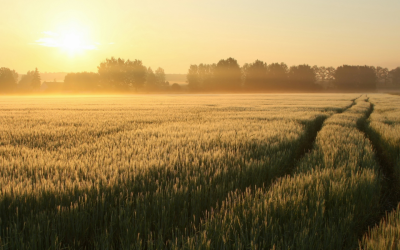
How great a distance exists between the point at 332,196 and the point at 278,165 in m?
1.52

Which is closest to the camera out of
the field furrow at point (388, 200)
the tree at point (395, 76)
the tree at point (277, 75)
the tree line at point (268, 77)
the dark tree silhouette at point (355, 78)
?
the field furrow at point (388, 200)

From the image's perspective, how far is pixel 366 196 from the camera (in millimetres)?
2881

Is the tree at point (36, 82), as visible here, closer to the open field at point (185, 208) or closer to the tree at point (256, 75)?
the tree at point (256, 75)

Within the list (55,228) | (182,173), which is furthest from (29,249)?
(182,173)

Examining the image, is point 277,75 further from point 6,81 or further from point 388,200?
point 6,81

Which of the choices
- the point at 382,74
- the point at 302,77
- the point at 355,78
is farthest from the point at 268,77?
the point at 382,74

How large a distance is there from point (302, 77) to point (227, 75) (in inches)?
1387

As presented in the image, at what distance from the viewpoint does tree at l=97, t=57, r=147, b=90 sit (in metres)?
99.5

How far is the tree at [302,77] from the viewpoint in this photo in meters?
108

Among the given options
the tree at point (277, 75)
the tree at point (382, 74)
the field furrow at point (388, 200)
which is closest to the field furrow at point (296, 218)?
the field furrow at point (388, 200)

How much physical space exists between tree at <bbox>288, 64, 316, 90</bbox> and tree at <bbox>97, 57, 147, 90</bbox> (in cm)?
6613

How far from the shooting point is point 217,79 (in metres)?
103

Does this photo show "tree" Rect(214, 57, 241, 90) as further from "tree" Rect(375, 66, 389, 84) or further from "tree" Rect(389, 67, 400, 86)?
"tree" Rect(389, 67, 400, 86)

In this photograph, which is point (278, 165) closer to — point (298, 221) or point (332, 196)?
point (332, 196)
